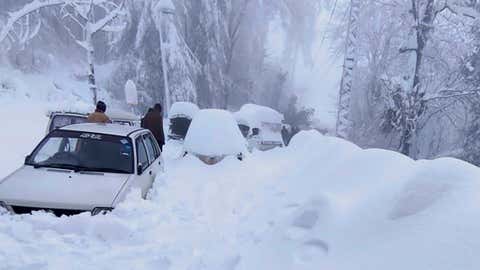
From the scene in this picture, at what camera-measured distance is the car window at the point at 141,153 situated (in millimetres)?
5590

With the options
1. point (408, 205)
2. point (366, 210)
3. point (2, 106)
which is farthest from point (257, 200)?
point (2, 106)

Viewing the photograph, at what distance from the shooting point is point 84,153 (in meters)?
5.25

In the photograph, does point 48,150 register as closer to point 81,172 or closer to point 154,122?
point 81,172

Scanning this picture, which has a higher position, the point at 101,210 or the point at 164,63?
the point at 164,63

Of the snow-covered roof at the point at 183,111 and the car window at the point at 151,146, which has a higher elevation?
the car window at the point at 151,146

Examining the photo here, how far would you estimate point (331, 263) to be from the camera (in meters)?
3.10

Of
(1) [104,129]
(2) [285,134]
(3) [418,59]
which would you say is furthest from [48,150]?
(2) [285,134]

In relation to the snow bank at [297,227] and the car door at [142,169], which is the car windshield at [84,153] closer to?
the car door at [142,169]

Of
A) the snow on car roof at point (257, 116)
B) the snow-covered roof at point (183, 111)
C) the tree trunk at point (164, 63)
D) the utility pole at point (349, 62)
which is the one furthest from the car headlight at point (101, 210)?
the tree trunk at point (164, 63)

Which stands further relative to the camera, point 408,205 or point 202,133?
point 202,133

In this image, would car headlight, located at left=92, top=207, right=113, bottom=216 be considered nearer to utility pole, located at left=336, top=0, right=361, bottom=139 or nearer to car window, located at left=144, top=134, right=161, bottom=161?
car window, located at left=144, top=134, right=161, bottom=161

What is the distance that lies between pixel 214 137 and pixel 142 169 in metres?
3.39

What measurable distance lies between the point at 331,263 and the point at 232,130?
604 centimetres

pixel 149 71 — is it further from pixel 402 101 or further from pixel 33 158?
pixel 33 158
